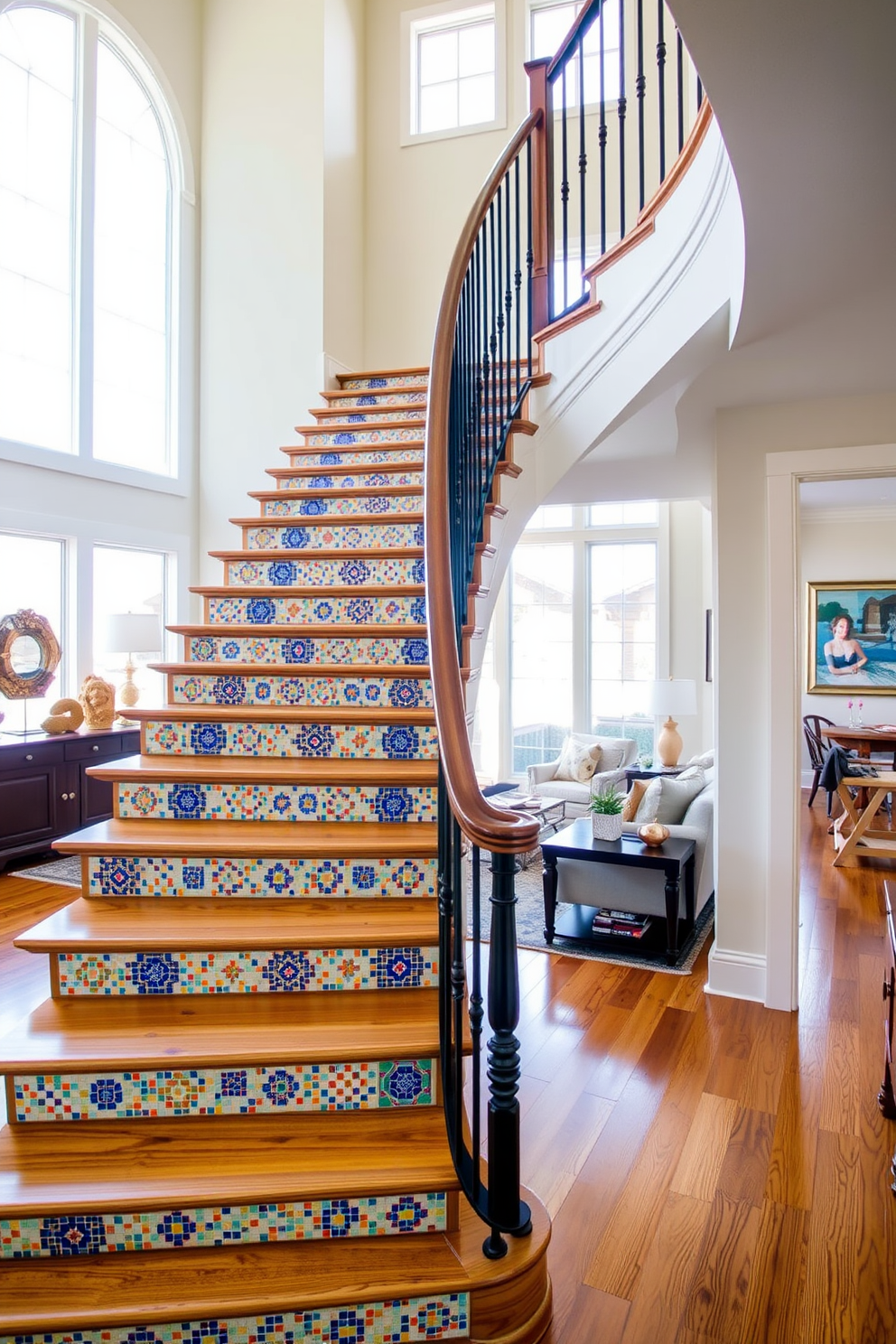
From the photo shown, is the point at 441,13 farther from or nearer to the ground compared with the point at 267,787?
farther from the ground

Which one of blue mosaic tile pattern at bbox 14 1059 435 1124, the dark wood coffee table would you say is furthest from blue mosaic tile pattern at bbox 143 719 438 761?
the dark wood coffee table

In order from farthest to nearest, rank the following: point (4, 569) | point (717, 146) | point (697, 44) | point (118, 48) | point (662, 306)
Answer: point (118, 48) < point (4, 569) < point (662, 306) < point (717, 146) < point (697, 44)

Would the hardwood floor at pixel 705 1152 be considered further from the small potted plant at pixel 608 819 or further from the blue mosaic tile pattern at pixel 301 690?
the blue mosaic tile pattern at pixel 301 690

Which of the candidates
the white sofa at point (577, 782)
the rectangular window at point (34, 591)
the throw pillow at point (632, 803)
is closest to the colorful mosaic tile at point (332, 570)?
the throw pillow at point (632, 803)

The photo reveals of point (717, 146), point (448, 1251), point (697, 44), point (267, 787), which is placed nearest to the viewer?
point (697, 44)

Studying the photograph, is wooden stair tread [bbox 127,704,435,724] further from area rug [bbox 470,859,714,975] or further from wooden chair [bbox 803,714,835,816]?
wooden chair [bbox 803,714,835,816]

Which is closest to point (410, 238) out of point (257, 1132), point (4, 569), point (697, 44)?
point (4, 569)

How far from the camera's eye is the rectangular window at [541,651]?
841cm

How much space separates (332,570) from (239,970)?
1.56 metres

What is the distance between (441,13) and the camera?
652 centimetres

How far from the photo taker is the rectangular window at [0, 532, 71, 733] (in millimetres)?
5312

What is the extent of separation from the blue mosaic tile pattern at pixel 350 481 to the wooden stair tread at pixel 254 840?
1.58 meters

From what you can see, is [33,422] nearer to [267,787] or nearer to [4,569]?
[4,569]

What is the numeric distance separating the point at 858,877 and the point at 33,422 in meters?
6.15
